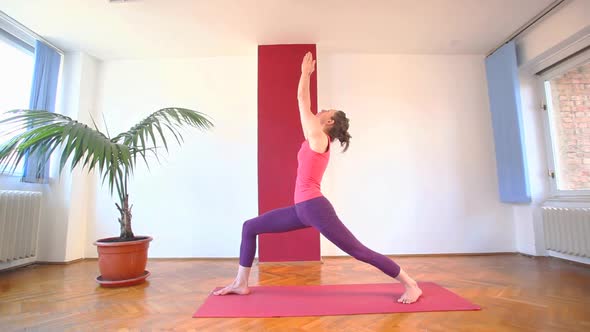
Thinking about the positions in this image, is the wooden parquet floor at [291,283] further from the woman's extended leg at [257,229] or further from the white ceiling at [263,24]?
the white ceiling at [263,24]

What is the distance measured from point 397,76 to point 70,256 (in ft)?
14.6

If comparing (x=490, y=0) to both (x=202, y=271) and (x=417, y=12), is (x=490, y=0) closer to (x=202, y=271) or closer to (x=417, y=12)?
(x=417, y=12)

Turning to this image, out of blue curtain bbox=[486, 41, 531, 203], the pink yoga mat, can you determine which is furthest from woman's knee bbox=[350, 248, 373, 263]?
blue curtain bbox=[486, 41, 531, 203]

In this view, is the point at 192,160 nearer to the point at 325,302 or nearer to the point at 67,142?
the point at 67,142

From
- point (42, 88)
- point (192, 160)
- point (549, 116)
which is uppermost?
point (42, 88)

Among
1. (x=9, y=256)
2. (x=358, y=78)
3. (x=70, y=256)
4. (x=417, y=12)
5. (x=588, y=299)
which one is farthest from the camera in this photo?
(x=358, y=78)

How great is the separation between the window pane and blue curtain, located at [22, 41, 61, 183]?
18.1ft

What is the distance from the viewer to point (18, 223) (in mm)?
2893

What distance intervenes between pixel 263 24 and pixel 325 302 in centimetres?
273

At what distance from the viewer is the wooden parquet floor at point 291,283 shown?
4.99 ft

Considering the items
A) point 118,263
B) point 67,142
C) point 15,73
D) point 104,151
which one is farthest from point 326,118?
point 15,73

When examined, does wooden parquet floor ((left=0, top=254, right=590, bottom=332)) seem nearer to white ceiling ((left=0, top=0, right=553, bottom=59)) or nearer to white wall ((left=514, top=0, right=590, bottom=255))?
white wall ((left=514, top=0, right=590, bottom=255))

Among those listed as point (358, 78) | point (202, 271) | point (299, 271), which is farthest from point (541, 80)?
point (202, 271)

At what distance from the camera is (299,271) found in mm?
2838
